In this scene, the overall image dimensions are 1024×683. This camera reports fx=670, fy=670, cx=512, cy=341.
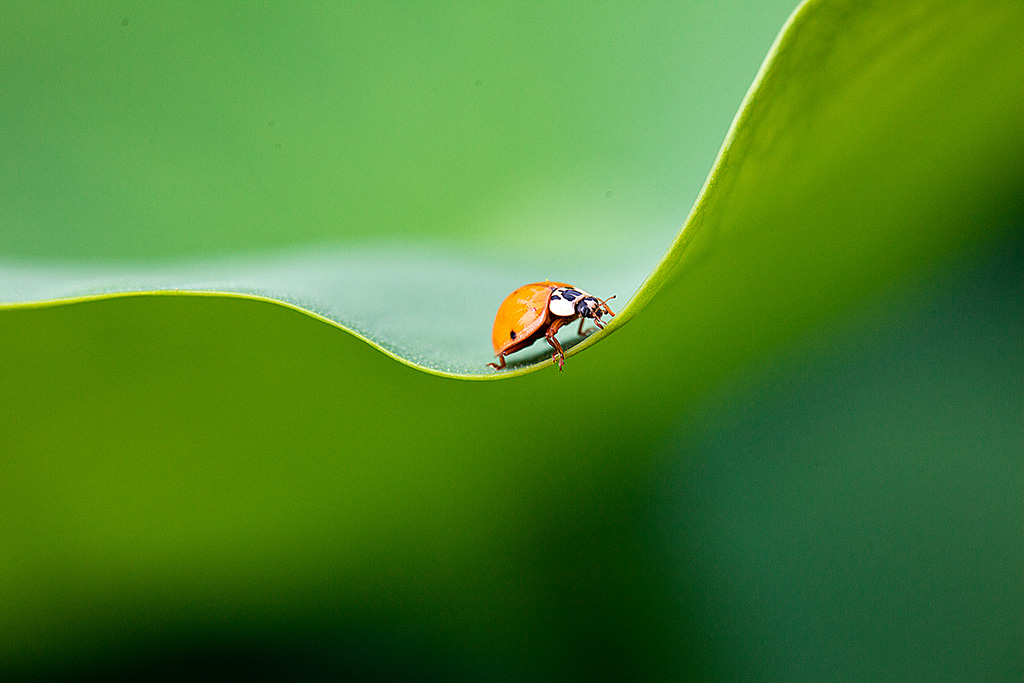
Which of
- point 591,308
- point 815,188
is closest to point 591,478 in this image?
point 591,308

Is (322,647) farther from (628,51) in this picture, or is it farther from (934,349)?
(628,51)

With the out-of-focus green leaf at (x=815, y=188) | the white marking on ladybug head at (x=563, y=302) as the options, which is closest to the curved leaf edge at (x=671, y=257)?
the out-of-focus green leaf at (x=815, y=188)

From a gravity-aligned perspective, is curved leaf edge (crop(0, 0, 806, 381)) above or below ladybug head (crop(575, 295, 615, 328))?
below

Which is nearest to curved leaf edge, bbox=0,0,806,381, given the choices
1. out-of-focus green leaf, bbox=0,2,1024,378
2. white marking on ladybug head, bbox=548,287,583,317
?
out-of-focus green leaf, bbox=0,2,1024,378

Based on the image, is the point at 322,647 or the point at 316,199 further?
the point at 316,199

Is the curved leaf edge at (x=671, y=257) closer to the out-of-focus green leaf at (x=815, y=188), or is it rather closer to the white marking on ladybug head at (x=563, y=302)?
the out-of-focus green leaf at (x=815, y=188)

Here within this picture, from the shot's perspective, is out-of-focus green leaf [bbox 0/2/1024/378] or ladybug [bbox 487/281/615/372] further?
ladybug [bbox 487/281/615/372]

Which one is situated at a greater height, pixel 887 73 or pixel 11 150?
pixel 11 150

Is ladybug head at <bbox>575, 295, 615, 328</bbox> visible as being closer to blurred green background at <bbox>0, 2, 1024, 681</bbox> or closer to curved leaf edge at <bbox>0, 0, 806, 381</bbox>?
blurred green background at <bbox>0, 2, 1024, 681</bbox>

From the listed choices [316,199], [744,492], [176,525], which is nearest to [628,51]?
[316,199]
